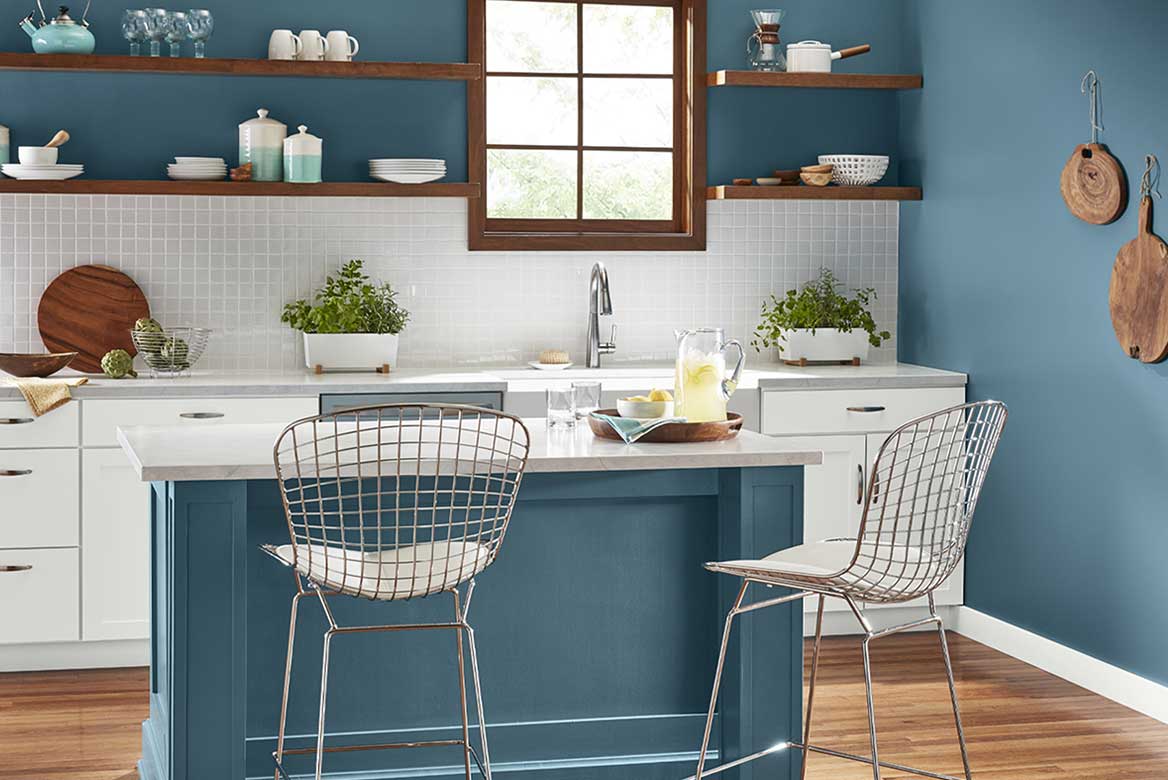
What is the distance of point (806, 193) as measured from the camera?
17.5ft

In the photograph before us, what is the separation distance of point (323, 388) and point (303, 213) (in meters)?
0.90

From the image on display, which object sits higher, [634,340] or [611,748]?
[634,340]

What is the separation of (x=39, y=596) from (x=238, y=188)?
4.97 feet

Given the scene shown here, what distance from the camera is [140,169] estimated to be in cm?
510

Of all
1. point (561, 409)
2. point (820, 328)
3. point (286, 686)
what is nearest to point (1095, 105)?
point (820, 328)

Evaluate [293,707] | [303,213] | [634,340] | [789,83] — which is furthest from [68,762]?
[789,83]

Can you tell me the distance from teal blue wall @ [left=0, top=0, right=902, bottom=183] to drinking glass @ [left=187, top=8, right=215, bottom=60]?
0.56 feet

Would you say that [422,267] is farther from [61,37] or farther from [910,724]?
[910,724]

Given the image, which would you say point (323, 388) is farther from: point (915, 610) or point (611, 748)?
point (915, 610)

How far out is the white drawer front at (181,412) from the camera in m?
4.53

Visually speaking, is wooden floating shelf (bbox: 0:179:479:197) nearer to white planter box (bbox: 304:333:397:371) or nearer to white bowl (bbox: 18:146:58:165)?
white bowl (bbox: 18:146:58:165)

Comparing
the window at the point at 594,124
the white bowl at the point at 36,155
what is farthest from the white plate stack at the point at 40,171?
the window at the point at 594,124

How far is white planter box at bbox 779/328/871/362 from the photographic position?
5367 millimetres

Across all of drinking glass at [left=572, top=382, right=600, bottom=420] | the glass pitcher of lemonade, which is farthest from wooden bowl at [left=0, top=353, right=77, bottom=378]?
the glass pitcher of lemonade
